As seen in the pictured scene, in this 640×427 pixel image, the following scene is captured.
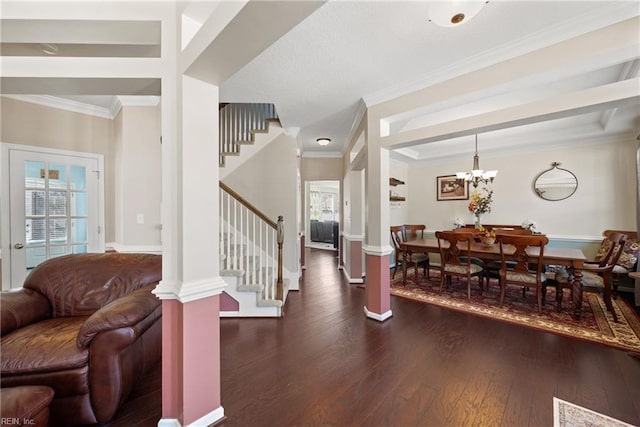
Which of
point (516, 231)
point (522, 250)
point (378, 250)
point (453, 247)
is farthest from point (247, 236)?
point (516, 231)

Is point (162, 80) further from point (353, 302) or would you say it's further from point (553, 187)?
point (553, 187)

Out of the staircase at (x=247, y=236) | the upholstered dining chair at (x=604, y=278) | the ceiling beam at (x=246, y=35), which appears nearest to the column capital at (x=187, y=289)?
the ceiling beam at (x=246, y=35)

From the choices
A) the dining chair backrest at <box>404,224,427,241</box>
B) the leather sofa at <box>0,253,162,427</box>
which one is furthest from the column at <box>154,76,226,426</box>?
the dining chair backrest at <box>404,224,427,241</box>

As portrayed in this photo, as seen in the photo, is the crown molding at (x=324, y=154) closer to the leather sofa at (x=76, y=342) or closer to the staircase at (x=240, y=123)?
the staircase at (x=240, y=123)

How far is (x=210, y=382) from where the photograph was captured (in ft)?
4.92

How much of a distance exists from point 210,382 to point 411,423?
4.12ft

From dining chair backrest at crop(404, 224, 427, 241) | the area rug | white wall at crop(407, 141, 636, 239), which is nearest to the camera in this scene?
the area rug

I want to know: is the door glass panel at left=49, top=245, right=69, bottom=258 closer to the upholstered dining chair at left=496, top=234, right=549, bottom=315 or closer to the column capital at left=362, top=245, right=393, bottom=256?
the column capital at left=362, top=245, right=393, bottom=256

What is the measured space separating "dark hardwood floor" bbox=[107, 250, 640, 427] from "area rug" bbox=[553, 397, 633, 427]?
4cm

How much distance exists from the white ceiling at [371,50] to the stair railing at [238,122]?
1.22m

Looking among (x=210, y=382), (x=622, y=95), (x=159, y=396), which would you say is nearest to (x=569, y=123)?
(x=622, y=95)

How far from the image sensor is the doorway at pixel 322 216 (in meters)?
8.70

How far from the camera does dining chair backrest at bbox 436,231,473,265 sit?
3493 millimetres

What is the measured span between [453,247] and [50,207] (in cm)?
541
